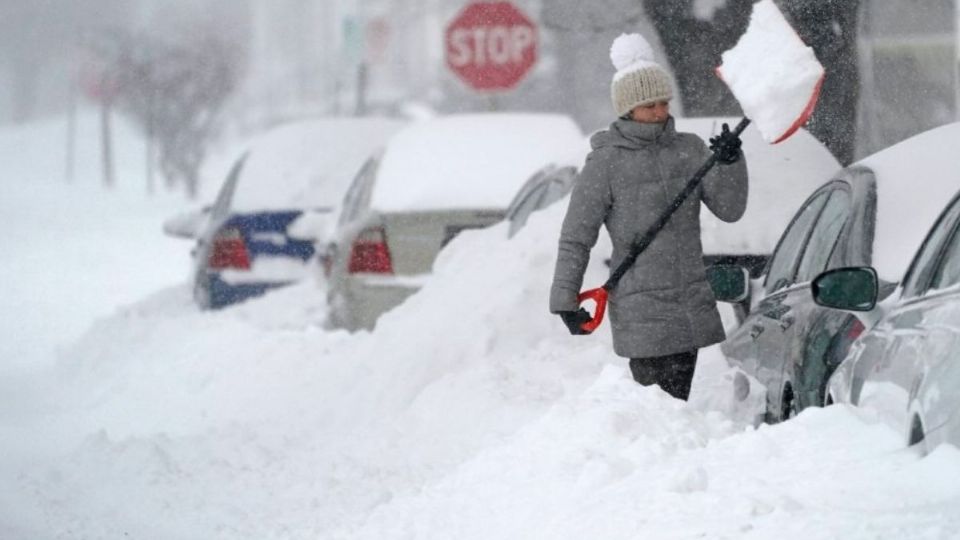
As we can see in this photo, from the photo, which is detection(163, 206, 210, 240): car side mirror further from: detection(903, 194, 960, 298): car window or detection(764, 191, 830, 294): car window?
detection(903, 194, 960, 298): car window

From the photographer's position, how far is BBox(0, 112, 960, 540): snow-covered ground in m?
4.70

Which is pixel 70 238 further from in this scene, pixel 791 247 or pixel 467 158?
pixel 791 247

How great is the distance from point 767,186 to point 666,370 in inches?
102

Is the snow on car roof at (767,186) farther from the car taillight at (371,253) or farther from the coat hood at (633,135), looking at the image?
the car taillight at (371,253)

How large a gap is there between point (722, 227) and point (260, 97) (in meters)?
76.8

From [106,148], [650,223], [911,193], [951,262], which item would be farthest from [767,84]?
[106,148]

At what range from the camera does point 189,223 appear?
16094 millimetres

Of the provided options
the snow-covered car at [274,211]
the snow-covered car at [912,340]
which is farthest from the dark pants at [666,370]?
the snow-covered car at [274,211]

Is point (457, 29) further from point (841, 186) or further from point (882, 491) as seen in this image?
point (882, 491)

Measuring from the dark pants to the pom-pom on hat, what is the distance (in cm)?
80

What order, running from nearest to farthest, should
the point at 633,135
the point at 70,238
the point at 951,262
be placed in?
the point at 951,262 < the point at 633,135 < the point at 70,238

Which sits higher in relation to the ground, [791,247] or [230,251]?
[791,247]

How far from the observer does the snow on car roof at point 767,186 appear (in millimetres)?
8617

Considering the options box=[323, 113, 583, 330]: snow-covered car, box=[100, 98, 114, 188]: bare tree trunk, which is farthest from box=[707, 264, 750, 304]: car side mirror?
box=[100, 98, 114, 188]: bare tree trunk
